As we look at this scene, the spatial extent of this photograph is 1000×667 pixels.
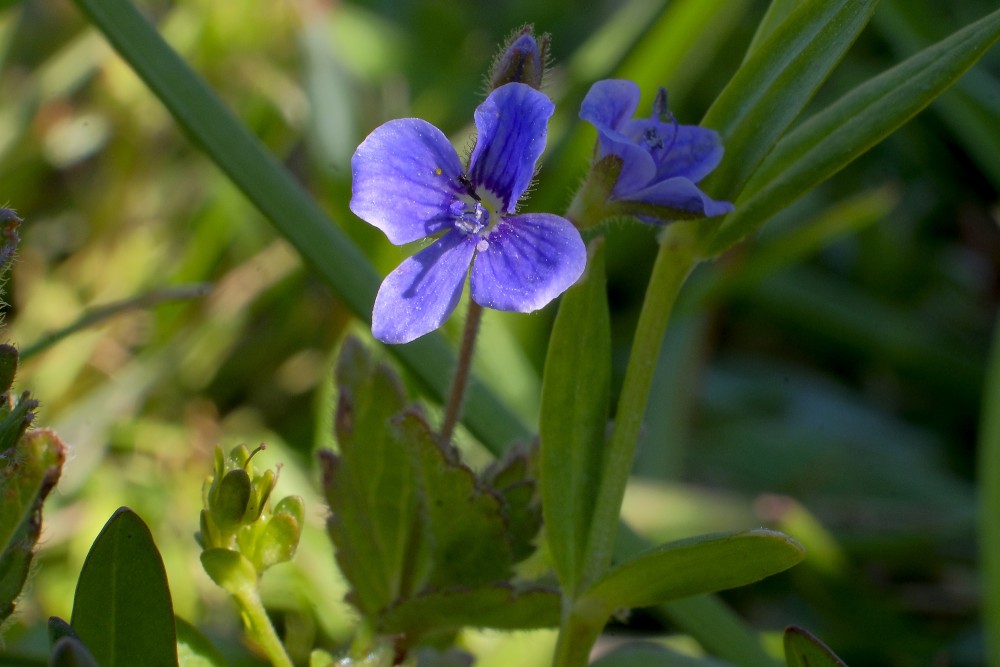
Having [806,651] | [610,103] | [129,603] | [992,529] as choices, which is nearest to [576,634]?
[806,651]

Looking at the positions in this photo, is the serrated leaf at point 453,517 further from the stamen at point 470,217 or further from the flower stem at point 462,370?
the stamen at point 470,217

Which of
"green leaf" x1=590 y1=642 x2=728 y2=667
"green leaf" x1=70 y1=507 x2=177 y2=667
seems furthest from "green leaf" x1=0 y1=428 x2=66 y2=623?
"green leaf" x1=590 y1=642 x2=728 y2=667

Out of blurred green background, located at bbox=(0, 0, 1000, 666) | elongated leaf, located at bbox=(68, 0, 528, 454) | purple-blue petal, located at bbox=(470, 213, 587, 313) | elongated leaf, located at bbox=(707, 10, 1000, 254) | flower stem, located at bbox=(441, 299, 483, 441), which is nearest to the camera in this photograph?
purple-blue petal, located at bbox=(470, 213, 587, 313)

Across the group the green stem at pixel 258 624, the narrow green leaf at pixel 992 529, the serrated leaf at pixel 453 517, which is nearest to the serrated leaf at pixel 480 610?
the serrated leaf at pixel 453 517

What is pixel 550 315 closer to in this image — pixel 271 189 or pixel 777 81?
pixel 271 189

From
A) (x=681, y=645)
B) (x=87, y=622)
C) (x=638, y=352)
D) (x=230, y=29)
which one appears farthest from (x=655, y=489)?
(x=230, y=29)

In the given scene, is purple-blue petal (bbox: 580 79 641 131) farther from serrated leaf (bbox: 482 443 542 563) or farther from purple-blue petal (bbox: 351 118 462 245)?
serrated leaf (bbox: 482 443 542 563)

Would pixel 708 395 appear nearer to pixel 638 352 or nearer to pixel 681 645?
pixel 681 645
